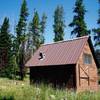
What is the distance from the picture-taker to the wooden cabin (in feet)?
102

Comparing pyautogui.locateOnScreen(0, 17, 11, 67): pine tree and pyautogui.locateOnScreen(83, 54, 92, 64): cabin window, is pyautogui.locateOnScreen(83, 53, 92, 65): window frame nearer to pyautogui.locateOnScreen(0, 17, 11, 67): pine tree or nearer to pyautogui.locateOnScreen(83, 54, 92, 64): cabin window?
pyautogui.locateOnScreen(83, 54, 92, 64): cabin window

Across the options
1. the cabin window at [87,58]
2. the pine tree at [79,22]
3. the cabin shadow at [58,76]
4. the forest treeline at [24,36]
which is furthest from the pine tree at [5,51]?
the cabin window at [87,58]

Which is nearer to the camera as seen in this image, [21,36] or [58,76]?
[58,76]

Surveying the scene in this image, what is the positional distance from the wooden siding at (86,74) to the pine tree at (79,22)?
18709 mm

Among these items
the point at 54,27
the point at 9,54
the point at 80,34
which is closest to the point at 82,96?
the point at 80,34

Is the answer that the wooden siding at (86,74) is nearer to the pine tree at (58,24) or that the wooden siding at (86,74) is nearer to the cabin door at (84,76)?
the cabin door at (84,76)

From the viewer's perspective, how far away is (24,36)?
67.1 m

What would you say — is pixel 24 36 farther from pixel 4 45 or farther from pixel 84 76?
pixel 84 76

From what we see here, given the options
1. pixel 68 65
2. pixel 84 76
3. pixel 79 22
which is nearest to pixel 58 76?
pixel 68 65

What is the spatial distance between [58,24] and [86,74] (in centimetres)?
4096

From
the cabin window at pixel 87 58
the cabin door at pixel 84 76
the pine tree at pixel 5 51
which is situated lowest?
the cabin door at pixel 84 76

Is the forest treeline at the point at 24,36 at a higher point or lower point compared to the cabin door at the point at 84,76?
higher

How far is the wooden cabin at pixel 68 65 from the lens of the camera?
31.1 metres

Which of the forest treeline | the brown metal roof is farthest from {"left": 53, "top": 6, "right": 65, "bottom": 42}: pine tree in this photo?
the brown metal roof
